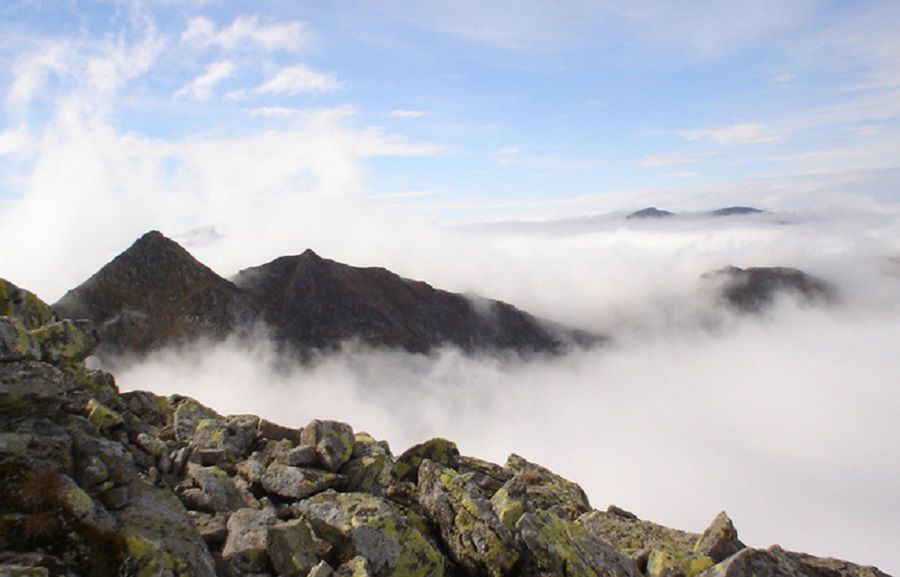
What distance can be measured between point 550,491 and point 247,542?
59.3 feet

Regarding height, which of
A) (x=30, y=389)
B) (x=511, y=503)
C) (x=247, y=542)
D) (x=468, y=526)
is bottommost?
(x=468, y=526)

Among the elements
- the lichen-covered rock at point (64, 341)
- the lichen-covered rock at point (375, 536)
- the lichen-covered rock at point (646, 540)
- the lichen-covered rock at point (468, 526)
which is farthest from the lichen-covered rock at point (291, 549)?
the lichen-covered rock at point (646, 540)

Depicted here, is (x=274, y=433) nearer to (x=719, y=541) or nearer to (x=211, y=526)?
(x=211, y=526)

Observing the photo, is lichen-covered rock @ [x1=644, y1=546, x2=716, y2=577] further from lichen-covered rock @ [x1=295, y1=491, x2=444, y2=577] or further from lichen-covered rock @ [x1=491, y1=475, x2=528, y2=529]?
lichen-covered rock @ [x1=295, y1=491, x2=444, y2=577]

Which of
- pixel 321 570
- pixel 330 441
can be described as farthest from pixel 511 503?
pixel 330 441

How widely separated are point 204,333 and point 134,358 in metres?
25.6

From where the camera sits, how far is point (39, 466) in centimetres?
1255

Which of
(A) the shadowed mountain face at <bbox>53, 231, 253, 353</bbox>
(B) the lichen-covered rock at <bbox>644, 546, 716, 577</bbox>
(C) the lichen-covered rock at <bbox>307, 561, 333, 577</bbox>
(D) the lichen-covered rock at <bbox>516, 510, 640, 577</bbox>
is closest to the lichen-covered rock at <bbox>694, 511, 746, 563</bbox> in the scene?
(B) the lichen-covered rock at <bbox>644, 546, 716, 577</bbox>

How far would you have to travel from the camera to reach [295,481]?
18.0m

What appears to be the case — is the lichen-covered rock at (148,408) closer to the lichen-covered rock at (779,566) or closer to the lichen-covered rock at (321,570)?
the lichen-covered rock at (321,570)

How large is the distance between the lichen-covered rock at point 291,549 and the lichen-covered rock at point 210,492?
97.0 inches

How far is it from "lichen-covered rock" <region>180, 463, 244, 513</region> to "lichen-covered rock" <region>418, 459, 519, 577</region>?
20.7ft

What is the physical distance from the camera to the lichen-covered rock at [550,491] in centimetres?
2642

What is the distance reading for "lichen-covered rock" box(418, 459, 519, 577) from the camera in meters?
16.3
